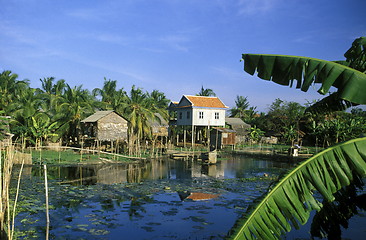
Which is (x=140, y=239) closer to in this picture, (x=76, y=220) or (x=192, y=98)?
(x=76, y=220)

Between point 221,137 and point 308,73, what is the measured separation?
3015 cm

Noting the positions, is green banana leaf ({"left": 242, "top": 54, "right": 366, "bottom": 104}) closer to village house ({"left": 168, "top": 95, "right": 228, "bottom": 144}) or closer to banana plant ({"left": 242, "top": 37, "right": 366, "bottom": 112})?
banana plant ({"left": 242, "top": 37, "right": 366, "bottom": 112})

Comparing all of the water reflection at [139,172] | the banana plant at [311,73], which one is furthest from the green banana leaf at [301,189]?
the water reflection at [139,172]

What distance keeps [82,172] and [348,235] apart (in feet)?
47.3

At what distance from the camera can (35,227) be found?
838cm

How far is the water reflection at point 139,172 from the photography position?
16469mm

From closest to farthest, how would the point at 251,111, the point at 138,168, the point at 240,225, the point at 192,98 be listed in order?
the point at 240,225
the point at 138,168
the point at 192,98
the point at 251,111

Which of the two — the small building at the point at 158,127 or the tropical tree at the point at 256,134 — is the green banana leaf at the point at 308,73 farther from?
the tropical tree at the point at 256,134

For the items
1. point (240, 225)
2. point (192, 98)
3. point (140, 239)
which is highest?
point (192, 98)

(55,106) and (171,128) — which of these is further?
(171,128)

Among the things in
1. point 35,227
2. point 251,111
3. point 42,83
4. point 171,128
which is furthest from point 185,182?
point 251,111

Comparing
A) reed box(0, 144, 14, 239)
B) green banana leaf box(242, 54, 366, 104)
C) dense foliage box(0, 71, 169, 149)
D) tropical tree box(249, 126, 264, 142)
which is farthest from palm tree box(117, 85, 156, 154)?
green banana leaf box(242, 54, 366, 104)

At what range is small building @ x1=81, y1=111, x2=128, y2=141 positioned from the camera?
24.6 metres

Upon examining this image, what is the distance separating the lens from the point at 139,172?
19.4m
